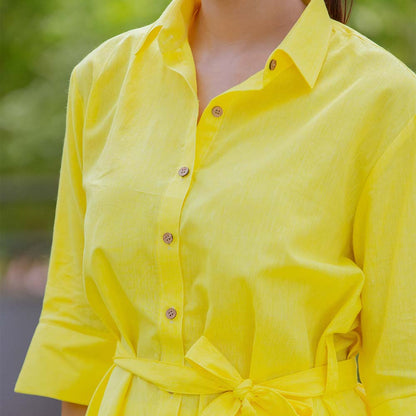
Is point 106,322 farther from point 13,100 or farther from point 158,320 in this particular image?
point 13,100

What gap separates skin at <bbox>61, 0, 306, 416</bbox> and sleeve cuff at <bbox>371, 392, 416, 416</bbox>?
0.64 m

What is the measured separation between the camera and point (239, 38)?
1.73m

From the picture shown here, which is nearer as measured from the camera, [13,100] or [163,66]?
[163,66]

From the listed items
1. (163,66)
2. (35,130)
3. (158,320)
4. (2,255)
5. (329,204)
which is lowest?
(2,255)

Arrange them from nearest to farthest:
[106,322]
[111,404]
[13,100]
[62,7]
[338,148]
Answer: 1. [338,148]
2. [111,404]
3. [106,322]
4. [62,7]
5. [13,100]

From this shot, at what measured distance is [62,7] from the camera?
21.4 ft

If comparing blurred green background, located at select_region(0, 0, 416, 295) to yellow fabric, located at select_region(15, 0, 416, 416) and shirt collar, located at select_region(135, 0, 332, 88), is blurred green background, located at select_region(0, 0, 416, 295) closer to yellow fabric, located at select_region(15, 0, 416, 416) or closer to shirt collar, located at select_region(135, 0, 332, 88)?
shirt collar, located at select_region(135, 0, 332, 88)

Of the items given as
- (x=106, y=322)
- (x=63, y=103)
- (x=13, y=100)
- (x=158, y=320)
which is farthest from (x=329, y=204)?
(x=13, y=100)

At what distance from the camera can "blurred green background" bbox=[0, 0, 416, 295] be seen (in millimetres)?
6074

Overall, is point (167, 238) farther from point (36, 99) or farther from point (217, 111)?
point (36, 99)

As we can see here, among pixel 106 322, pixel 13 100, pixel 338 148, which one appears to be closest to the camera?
pixel 338 148

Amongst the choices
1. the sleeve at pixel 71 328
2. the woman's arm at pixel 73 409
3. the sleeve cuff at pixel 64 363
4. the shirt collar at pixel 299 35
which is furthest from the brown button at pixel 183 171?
the woman's arm at pixel 73 409

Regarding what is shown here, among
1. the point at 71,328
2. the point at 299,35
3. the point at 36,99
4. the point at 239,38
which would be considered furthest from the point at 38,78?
the point at 299,35

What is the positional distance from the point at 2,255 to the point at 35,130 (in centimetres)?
147
